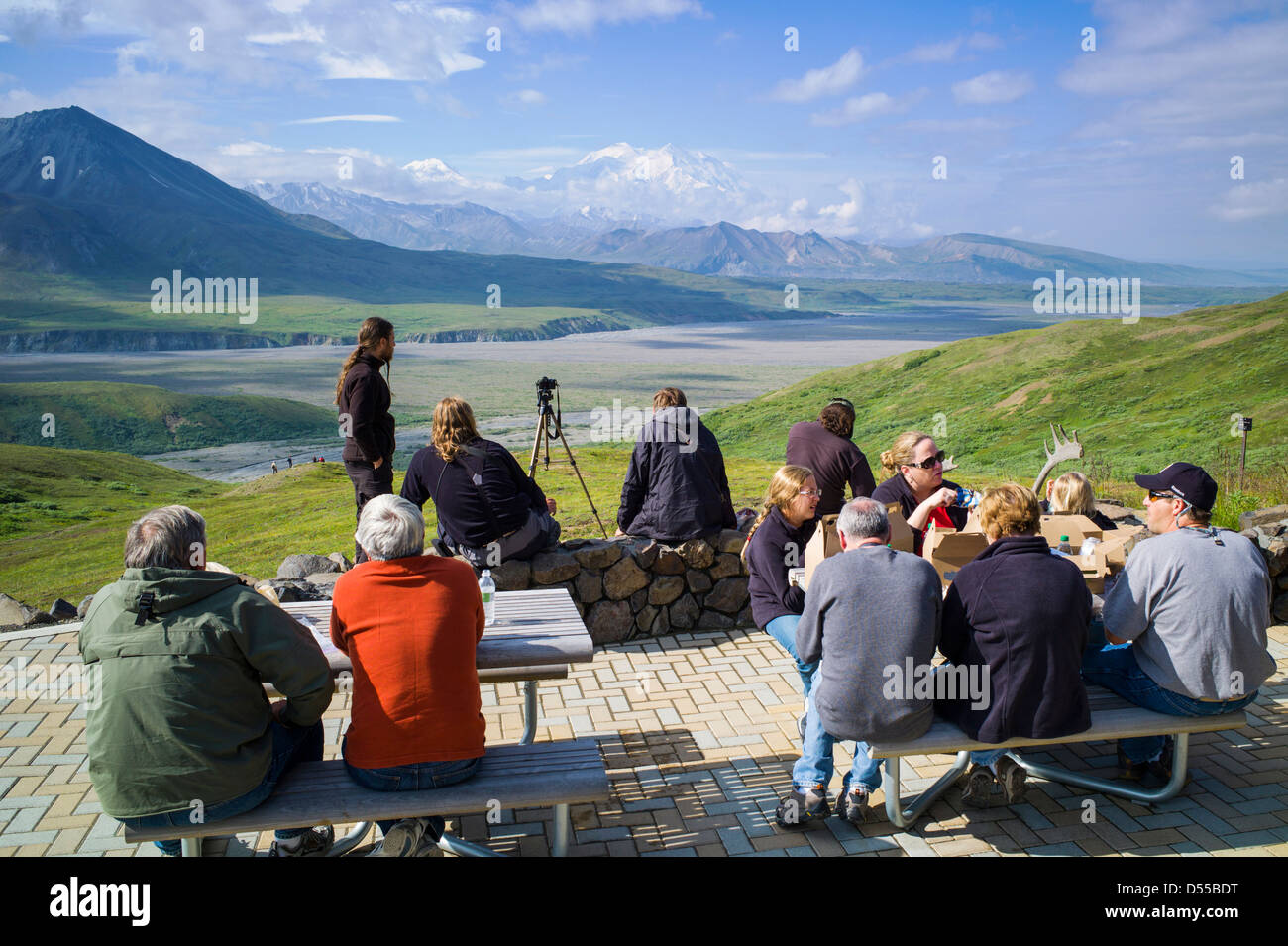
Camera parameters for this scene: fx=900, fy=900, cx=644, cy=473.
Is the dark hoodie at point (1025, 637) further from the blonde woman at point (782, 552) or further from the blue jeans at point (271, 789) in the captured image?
the blue jeans at point (271, 789)

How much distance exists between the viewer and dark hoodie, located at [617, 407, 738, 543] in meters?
6.57

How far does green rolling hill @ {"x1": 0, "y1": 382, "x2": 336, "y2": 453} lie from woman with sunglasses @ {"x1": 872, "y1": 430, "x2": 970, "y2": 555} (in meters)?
94.9

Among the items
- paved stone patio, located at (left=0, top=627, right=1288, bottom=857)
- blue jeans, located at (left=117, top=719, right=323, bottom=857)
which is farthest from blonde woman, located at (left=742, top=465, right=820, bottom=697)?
blue jeans, located at (left=117, top=719, right=323, bottom=857)

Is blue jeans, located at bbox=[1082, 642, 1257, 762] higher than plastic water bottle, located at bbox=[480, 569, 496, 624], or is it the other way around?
plastic water bottle, located at bbox=[480, 569, 496, 624]

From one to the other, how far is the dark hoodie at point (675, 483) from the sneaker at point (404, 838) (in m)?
3.49

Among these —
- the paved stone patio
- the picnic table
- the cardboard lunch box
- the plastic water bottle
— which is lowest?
the paved stone patio

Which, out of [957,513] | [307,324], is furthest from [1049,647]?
[307,324]

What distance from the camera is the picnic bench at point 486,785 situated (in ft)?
11.2

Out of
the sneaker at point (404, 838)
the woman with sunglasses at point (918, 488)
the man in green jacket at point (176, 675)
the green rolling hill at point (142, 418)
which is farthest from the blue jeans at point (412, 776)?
the green rolling hill at point (142, 418)

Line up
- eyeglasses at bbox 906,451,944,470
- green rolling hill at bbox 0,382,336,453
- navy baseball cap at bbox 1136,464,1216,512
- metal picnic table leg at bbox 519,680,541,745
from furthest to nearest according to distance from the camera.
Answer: green rolling hill at bbox 0,382,336,453, eyeglasses at bbox 906,451,944,470, metal picnic table leg at bbox 519,680,541,745, navy baseball cap at bbox 1136,464,1216,512

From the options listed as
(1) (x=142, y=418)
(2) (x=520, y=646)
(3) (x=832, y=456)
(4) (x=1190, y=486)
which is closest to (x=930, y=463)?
(3) (x=832, y=456)

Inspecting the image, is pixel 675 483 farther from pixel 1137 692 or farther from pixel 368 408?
pixel 1137 692

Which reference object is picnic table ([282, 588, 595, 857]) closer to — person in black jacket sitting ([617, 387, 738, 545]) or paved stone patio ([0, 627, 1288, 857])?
paved stone patio ([0, 627, 1288, 857])

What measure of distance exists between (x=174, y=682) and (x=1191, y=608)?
166 inches
